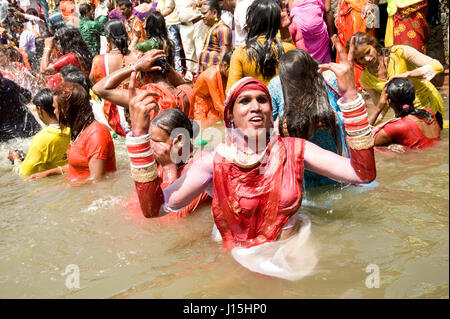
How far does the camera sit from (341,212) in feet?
10.9

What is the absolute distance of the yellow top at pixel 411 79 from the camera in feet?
16.3

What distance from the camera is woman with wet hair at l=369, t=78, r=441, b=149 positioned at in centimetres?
483

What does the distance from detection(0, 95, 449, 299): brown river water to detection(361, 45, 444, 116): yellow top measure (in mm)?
1155

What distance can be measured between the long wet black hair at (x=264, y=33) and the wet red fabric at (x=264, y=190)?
199cm

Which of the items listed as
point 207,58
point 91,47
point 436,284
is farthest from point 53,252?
point 91,47

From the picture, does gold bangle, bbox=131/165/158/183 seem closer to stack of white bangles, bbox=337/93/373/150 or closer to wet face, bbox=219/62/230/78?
stack of white bangles, bbox=337/93/373/150

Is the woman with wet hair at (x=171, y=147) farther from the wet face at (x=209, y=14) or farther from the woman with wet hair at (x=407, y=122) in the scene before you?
the wet face at (x=209, y=14)

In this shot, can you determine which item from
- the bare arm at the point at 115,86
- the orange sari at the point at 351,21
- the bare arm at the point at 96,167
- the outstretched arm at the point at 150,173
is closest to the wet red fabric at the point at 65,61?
the bare arm at the point at 115,86

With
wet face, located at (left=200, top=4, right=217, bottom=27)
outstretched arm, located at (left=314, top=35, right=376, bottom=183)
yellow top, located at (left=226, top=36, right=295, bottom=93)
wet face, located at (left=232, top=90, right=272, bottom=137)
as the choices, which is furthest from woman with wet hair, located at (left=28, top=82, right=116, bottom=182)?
wet face, located at (left=200, top=4, right=217, bottom=27)

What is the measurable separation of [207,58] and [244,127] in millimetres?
4634

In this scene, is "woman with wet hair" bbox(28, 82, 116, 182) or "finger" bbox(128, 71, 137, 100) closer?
"finger" bbox(128, 71, 137, 100)

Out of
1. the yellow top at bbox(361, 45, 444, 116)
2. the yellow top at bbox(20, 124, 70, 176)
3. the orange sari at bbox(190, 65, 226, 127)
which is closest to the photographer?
the yellow top at bbox(20, 124, 70, 176)

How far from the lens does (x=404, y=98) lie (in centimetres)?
489
